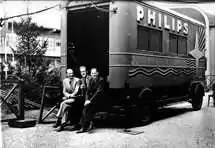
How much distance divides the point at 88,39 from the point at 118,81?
1.74 m

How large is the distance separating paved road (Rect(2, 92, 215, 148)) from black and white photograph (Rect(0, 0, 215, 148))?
16 mm

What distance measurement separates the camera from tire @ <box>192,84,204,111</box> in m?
9.09

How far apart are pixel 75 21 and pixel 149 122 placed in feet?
9.28

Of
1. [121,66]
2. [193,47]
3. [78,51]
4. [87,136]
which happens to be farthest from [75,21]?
[193,47]

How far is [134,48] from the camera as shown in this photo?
21.1 ft

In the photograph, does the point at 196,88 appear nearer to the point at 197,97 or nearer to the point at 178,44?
the point at 197,97

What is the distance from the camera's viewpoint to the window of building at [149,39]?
21.9 ft

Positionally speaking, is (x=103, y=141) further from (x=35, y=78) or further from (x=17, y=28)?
(x=17, y=28)

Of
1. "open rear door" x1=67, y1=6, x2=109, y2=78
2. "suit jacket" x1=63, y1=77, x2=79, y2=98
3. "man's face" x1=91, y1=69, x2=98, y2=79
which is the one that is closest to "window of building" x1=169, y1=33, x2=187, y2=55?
"open rear door" x1=67, y1=6, x2=109, y2=78

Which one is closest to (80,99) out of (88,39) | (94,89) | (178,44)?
(94,89)

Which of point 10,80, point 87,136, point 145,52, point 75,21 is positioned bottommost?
point 87,136

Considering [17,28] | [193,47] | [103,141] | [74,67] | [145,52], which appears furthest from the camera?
[17,28]

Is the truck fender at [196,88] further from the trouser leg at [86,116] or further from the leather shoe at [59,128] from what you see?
the leather shoe at [59,128]

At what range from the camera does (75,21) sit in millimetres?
7094
